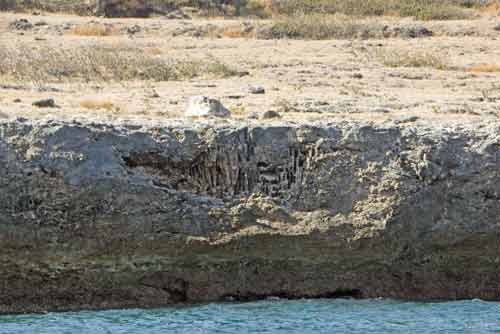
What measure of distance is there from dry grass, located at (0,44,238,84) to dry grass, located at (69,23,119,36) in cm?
387

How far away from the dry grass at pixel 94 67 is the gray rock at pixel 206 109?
9.85ft

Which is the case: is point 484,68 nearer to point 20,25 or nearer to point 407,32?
point 407,32

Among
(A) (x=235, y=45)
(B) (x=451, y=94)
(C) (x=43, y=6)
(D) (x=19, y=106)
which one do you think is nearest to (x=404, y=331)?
(D) (x=19, y=106)

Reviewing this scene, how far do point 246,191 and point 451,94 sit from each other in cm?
490

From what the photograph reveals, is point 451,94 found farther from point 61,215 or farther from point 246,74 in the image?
point 61,215

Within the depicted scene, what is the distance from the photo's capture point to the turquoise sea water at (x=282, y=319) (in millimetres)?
6949

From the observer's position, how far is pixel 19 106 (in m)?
9.17

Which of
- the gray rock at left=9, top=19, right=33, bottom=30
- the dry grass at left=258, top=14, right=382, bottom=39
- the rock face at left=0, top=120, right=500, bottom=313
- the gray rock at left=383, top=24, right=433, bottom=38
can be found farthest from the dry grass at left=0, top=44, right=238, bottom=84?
the gray rock at left=383, top=24, right=433, bottom=38

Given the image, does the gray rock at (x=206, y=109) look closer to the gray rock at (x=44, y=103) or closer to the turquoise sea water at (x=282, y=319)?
the gray rock at (x=44, y=103)

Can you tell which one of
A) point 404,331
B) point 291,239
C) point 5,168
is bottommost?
point 404,331

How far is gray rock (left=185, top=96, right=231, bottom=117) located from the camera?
8.61 meters

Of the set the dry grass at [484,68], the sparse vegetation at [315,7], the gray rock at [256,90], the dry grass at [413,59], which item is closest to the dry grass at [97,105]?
the gray rock at [256,90]

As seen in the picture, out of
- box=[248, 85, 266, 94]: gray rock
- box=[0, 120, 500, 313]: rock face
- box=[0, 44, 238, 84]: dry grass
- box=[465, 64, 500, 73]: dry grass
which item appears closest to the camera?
box=[0, 120, 500, 313]: rock face

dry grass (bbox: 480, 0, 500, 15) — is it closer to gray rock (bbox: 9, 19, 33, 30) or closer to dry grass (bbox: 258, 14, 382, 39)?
dry grass (bbox: 258, 14, 382, 39)
